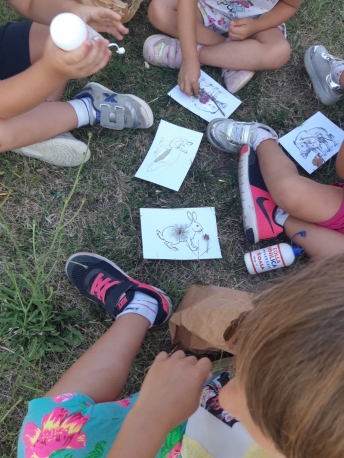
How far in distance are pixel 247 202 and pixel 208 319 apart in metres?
0.59

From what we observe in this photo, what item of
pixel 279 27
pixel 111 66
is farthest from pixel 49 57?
pixel 279 27

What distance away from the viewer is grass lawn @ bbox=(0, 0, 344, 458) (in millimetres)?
1425

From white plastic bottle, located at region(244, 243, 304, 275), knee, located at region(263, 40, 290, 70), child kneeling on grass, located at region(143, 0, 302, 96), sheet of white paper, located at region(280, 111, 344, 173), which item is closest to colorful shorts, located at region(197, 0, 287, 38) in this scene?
child kneeling on grass, located at region(143, 0, 302, 96)

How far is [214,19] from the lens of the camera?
1.86 meters

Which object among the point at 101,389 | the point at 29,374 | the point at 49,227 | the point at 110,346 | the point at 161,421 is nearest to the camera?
the point at 161,421

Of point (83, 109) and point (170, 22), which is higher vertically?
point (170, 22)

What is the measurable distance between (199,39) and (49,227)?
115cm

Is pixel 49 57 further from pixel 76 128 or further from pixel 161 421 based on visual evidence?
pixel 161 421

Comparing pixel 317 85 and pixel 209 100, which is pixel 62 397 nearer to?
pixel 209 100

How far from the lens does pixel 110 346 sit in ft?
4.28

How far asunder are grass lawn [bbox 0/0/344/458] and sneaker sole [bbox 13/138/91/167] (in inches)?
2.0

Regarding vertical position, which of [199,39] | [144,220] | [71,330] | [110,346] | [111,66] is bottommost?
[71,330]

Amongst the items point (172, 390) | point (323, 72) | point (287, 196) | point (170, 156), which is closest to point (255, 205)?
point (287, 196)

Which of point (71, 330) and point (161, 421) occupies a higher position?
point (161, 421)
